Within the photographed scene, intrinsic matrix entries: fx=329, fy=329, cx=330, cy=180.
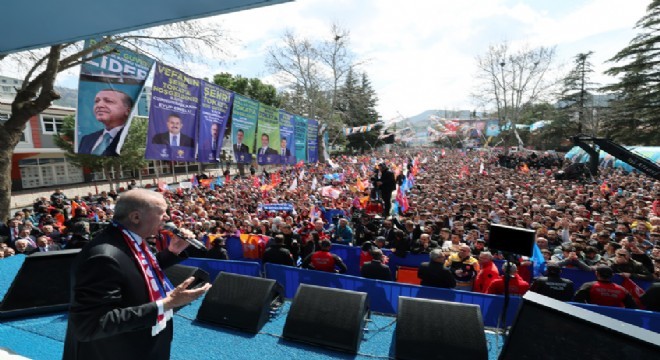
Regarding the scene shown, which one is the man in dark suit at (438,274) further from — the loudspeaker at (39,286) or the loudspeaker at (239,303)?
the loudspeaker at (39,286)

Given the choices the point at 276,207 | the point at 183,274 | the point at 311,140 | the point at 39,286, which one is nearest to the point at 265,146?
the point at 276,207

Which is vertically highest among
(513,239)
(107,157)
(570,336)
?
(107,157)

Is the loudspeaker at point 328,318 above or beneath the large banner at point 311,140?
beneath

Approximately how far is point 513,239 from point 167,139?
9.92 m

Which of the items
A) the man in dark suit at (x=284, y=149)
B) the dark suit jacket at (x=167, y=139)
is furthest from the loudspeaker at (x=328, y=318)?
the man in dark suit at (x=284, y=149)

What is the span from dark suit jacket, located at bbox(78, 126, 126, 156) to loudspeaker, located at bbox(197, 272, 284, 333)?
548 centimetres

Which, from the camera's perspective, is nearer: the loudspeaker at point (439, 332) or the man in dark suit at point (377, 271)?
the loudspeaker at point (439, 332)

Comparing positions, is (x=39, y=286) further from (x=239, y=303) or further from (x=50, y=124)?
(x=50, y=124)

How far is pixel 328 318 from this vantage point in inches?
178

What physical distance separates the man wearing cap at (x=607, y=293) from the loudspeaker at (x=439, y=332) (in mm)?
2511

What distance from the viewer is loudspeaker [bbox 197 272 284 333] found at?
16.0ft

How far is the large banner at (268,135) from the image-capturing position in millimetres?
16828

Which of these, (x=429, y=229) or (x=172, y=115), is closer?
(x=429, y=229)

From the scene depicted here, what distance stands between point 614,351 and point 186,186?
1746 cm
